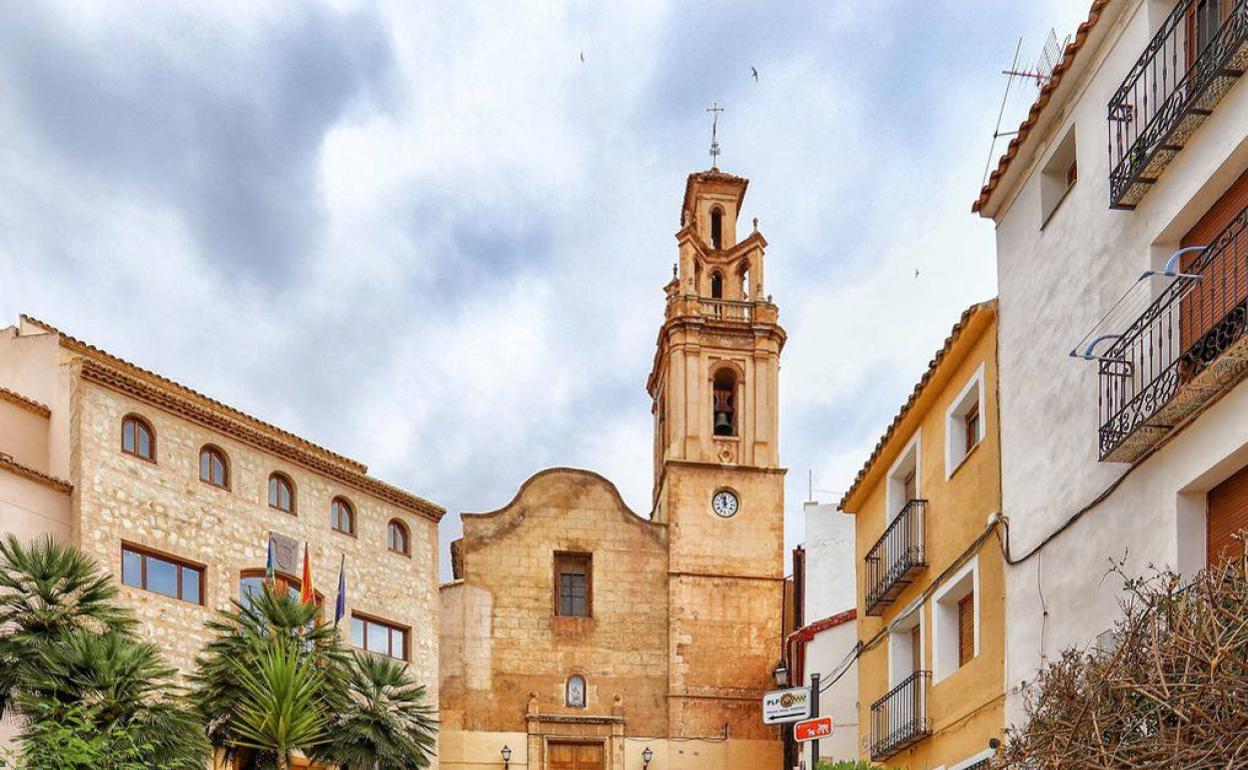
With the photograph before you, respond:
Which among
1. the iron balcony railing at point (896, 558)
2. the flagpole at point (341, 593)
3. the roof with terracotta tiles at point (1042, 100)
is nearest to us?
the roof with terracotta tiles at point (1042, 100)

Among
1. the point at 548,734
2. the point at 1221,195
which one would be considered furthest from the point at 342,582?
the point at 1221,195

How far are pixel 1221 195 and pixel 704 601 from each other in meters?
27.6

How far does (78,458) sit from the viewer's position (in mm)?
23516

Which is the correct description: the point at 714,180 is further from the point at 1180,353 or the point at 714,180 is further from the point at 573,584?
the point at 1180,353

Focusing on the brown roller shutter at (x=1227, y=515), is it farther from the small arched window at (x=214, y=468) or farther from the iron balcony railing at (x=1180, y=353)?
the small arched window at (x=214, y=468)

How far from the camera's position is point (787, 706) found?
12.8 metres

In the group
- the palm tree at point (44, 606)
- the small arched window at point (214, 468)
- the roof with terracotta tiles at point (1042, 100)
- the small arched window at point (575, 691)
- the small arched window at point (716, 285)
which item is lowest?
the small arched window at point (575, 691)

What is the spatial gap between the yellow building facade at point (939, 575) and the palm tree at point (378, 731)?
6071mm

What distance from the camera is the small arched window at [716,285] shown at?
39.0 m

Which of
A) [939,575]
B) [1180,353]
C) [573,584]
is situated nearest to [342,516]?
[573,584]

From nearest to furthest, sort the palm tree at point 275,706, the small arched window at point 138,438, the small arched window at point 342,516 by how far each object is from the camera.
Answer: the palm tree at point 275,706 → the small arched window at point 138,438 → the small arched window at point 342,516

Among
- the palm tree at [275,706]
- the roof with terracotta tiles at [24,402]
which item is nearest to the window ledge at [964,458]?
the palm tree at [275,706]

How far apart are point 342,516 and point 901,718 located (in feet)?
51.4

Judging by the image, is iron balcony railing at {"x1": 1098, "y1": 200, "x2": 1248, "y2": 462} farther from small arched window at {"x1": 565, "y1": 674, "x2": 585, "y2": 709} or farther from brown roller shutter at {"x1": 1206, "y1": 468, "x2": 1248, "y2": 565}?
small arched window at {"x1": 565, "y1": 674, "x2": 585, "y2": 709}
